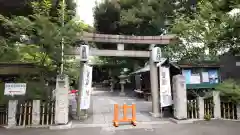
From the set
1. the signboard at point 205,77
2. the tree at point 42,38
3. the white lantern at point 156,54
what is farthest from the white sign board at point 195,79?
the tree at point 42,38

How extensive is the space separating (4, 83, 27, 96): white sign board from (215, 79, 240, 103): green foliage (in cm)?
A: 843

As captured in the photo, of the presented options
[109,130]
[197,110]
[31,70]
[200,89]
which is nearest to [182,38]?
[200,89]

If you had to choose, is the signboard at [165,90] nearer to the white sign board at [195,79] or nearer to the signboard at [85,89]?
the white sign board at [195,79]

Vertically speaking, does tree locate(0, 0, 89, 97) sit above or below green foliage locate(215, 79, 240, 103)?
above

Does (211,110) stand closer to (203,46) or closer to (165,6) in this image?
(203,46)

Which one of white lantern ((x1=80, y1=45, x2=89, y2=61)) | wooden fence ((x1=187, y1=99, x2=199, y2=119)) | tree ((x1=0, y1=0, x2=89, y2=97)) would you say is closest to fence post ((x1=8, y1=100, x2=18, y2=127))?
tree ((x1=0, y1=0, x2=89, y2=97))

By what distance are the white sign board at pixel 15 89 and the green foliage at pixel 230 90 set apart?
27.6 feet

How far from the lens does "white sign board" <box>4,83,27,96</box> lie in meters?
7.81

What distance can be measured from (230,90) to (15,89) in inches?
356

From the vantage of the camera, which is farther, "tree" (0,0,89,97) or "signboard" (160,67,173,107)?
"signboard" (160,67,173,107)

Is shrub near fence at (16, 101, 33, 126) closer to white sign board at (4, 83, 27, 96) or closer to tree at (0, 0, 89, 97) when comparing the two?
white sign board at (4, 83, 27, 96)

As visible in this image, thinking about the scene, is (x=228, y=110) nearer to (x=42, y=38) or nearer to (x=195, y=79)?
(x=195, y=79)

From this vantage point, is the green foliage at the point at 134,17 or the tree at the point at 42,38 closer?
the tree at the point at 42,38

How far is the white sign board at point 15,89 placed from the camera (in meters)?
7.81
